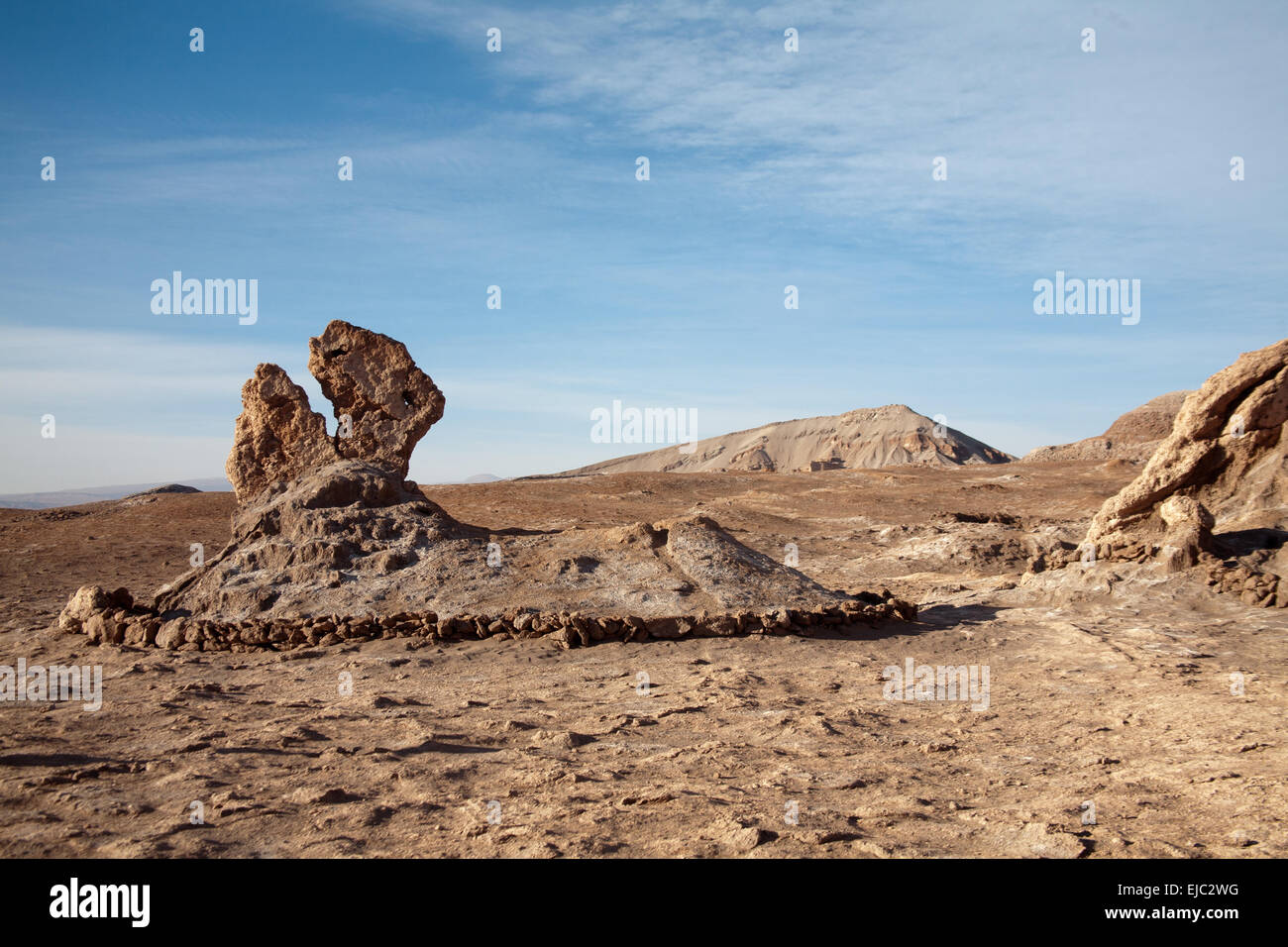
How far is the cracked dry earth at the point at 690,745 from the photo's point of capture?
3.99 meters

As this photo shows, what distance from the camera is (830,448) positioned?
2297 inches

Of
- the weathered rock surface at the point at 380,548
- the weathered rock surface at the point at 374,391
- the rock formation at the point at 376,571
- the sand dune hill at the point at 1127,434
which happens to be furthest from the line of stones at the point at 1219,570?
the sand dune hill at the point at 1127,434

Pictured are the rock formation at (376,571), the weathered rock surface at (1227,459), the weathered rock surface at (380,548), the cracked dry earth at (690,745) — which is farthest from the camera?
the weathered rock surface at (1227,459)

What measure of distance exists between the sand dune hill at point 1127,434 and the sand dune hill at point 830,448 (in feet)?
14.2

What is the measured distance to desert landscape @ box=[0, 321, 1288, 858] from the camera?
4.16 meters

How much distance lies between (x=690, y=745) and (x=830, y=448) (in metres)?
54.1

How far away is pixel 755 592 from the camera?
931 centimetres

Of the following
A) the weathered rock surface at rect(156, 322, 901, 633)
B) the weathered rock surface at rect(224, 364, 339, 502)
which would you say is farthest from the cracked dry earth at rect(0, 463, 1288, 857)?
the weathered rock surface at rect(224, 364, 339, 502)

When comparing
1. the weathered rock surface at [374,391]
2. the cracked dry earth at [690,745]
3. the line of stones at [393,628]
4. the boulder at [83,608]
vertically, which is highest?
the weathered rock surface at [374,391]

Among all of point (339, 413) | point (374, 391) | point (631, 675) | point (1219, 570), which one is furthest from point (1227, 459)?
point (339, 413)

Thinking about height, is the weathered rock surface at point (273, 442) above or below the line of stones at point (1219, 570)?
above

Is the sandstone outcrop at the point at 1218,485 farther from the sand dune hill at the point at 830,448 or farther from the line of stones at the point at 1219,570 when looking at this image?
the sand dune hill at the point at 830,448

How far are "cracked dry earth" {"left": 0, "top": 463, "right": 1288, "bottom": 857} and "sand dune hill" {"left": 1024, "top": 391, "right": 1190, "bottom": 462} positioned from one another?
125ft

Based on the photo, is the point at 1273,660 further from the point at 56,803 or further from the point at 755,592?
the point at 56,803
